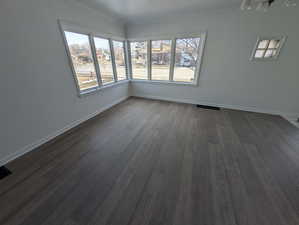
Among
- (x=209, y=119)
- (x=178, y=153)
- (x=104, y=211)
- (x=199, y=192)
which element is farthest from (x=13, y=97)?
(x=209, y=119)

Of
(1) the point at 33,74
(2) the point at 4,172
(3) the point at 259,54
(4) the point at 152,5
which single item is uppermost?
(4) the point at 152,5

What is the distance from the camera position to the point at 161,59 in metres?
3.89

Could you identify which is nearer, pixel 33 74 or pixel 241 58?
pixel 33 74

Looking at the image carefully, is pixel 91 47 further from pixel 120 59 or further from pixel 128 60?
pixel 128 60

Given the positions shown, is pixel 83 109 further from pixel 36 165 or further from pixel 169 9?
pixel 169 9

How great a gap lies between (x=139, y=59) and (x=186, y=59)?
5.26 ft

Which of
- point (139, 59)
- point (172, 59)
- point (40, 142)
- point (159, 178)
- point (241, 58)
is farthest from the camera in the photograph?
point (139, 59)

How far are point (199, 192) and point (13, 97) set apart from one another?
2.77 meters

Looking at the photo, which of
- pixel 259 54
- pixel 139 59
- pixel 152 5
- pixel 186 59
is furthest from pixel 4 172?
pixel 259 54

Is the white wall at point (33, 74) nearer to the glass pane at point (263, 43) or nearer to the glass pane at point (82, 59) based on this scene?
the glass pane at point (82, 59)

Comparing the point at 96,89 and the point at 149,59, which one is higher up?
the point at 149,59

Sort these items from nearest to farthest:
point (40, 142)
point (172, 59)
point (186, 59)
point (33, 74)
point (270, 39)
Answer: point (33, 74) < point (40, 142) < point (270, 39) < point (186, 59) < point (172, 59)

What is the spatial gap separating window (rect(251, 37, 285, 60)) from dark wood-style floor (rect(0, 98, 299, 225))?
66.0 inches

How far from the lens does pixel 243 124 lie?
272 cm
